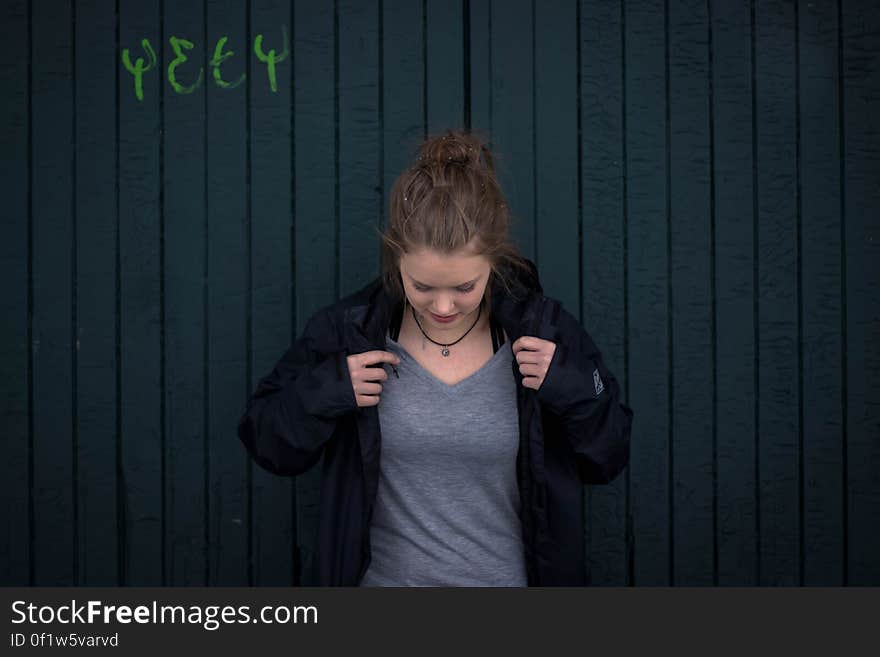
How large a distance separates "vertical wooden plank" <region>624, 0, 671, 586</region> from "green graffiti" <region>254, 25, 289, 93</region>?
1.09 meters

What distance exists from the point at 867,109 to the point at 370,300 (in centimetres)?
179

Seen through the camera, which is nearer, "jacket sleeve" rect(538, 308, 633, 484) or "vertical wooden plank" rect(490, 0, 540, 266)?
"jacket sleeve" rect(538, 308, 633, 484)

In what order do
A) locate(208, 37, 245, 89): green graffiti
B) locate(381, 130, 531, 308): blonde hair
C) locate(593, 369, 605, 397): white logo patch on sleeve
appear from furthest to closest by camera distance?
locate(208, 37, 245, 89): green graffiti, locate(593, 369, 605, 397): white logo patch on sleeve, locate(381, 130, 531, 308): blonde hair

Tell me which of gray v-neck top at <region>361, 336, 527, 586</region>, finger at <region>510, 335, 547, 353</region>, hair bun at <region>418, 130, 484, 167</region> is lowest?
gray v-neck top at <region>361, 336, 527, 586</region>

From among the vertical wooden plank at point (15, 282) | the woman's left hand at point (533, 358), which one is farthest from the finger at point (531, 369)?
the vertical wooden plank at point (15, 282)

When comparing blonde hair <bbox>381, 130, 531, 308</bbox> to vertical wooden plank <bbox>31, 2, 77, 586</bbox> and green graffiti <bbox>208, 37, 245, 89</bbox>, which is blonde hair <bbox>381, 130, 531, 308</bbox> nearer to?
green graffiti <bbox>208, 37, 245, 89</bbox>

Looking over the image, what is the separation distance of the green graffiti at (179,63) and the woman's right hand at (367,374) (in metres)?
1.29

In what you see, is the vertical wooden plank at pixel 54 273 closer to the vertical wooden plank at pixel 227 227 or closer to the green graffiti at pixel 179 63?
the green graffiti at pixel 179 63

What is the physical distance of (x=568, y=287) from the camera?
287 cm

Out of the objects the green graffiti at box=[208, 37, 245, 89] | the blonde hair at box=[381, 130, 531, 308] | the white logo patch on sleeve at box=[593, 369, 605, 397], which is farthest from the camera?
the green graffiti at box=[208, 37, 245, 89]

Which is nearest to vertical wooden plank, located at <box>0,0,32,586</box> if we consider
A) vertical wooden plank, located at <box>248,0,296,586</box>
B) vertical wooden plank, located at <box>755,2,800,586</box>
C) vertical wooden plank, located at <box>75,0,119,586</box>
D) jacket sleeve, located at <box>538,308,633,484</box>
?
vertical wooden plank, located at <box>75,0,119,586</box>

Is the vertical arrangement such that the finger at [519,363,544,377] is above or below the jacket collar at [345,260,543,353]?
below

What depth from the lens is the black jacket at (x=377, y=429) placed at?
205cm

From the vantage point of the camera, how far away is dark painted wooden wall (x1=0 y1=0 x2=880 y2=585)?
2848 millimetres
